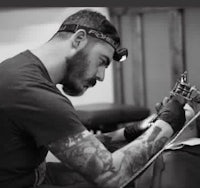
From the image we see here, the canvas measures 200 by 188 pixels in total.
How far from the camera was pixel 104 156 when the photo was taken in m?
0.61

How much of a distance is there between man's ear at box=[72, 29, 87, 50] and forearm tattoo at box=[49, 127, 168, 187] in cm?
18

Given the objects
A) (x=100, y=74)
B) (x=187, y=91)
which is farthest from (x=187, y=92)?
(x=100, y=74)

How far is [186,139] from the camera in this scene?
0.77m

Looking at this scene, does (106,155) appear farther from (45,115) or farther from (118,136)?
(118,136)

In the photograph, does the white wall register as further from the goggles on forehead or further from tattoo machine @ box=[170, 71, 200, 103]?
tattoo machine @ box=[170, 71, 200, 103]

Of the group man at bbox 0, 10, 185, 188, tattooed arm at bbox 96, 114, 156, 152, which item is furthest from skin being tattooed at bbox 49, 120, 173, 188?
tattooed arm at bbox 96, 114, 156, 152

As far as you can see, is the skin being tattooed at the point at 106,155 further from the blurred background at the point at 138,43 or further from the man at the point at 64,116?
the blurred background at the point at 138,43

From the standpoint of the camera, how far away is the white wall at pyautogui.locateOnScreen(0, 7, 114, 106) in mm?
648

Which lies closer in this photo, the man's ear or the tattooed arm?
the man's ear

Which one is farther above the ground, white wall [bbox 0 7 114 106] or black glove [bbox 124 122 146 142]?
white wall [bbox 0 7 114 106]

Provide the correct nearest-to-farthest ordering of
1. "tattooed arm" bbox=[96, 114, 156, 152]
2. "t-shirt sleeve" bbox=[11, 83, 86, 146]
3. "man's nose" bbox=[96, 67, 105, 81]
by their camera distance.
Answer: "t-shirt sleeve" bbox=[11, 83, 86, 146] < "man's nose" bbox=[96, 67, 105, 81] < "tattooed arm" bbox=[96, 114, 156, 152]

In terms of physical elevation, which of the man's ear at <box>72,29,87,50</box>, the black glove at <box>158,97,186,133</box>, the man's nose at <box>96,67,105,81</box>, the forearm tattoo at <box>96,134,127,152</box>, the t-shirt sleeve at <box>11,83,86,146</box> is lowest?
the forearm tattoo at <box>96,134,127,152</box>

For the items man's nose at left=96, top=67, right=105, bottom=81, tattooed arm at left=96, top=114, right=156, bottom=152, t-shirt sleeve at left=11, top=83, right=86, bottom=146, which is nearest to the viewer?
t-shirt sleeve at left=11, top=83, right=86, bottom=146

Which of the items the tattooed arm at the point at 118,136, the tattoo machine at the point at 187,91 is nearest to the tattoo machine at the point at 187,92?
the tattoo machine at the point at 187,91
